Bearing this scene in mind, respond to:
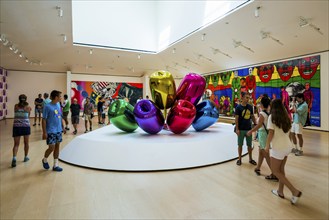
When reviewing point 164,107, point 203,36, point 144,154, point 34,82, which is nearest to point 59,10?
point 164,107

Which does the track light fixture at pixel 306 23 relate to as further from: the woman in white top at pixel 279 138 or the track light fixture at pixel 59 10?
the track light fixture at pixel 59 10

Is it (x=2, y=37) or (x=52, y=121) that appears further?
(x=2, y=37)

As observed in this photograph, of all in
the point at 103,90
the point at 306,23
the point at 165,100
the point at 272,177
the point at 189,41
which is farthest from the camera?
the point at 103,90

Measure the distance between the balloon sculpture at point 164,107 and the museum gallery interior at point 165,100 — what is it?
0.03m

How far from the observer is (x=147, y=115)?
4.46 metres

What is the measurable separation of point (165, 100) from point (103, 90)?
526 inches

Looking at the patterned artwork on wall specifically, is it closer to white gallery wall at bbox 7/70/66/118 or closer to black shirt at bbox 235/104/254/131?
white gallery wall at bbox 7/70/66/118

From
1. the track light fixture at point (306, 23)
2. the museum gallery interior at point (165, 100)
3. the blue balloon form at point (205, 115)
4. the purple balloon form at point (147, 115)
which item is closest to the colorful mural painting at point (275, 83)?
the museum gallery interior at point (165, 100)

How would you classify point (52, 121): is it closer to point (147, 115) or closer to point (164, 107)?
point (147, 115)

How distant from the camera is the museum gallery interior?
266 centimetres

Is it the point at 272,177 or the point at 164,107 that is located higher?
the point at 164,107

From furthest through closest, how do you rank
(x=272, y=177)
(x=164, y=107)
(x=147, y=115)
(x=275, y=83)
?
(x=275, y=83) < (x=164, y=107) < (x=147, y=115) < (x=272, y=177)

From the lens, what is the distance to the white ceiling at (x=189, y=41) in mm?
6418

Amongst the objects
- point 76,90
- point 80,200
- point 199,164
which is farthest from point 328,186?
point 76,90
